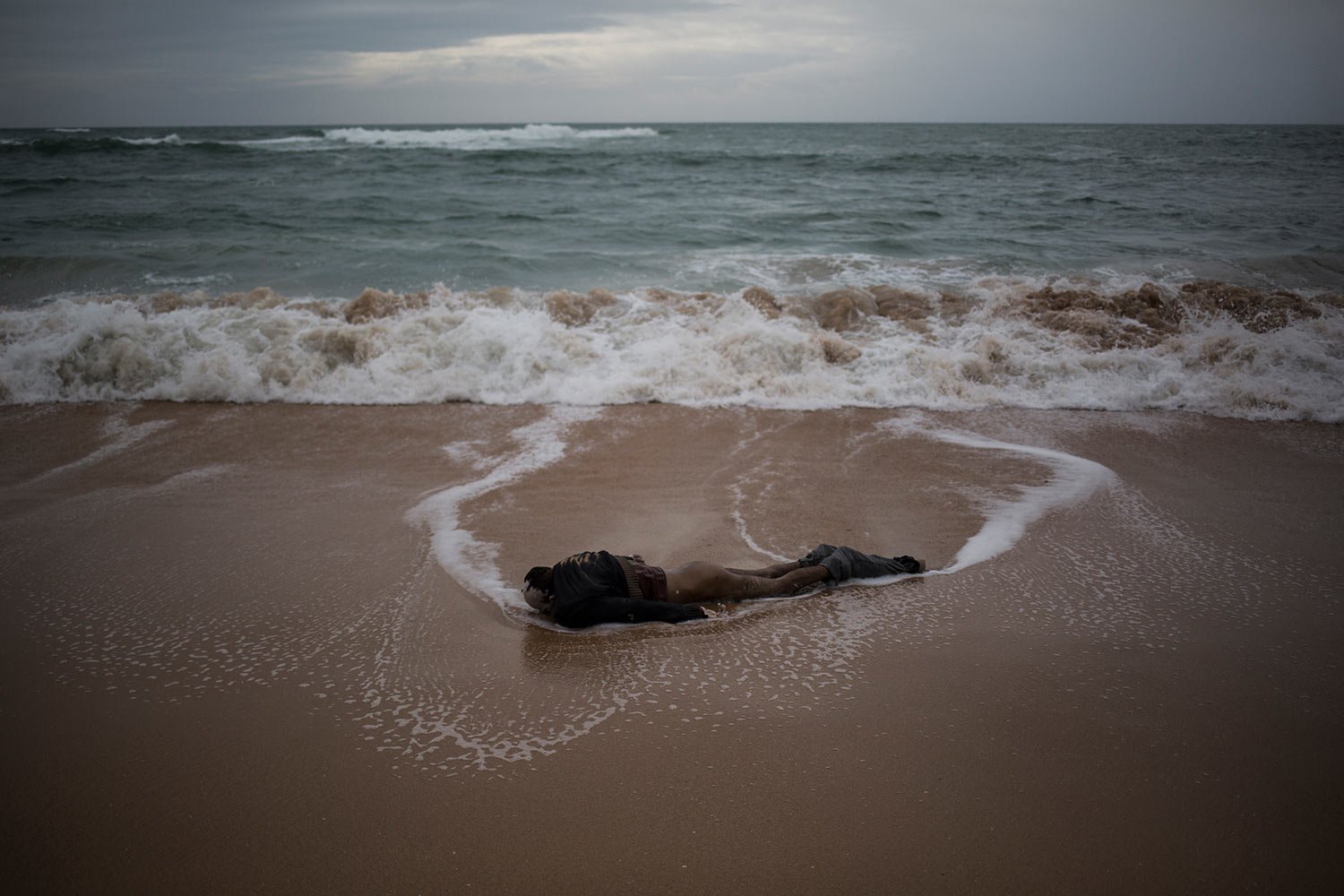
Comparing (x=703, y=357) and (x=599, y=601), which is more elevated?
(x=703, y=357)

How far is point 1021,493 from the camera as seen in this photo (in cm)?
486

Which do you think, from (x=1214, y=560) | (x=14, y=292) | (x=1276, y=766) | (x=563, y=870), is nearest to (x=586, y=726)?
(x=563, y=870)

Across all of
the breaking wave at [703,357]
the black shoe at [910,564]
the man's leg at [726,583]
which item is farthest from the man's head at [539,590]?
the breaking wave at [703,357]

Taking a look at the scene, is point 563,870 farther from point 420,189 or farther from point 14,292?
point 420,189

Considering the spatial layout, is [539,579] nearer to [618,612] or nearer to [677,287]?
[618,612]

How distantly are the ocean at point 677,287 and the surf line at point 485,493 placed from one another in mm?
697

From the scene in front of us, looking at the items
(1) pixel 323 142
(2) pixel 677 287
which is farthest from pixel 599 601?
(1) pixel 323 142

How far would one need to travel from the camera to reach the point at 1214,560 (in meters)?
3.92

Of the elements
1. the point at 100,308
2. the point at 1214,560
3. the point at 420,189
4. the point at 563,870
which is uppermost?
the point at 420,189

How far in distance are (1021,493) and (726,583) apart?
2409 mm

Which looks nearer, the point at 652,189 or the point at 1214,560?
the point at 1214,560

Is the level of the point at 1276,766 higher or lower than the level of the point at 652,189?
lower

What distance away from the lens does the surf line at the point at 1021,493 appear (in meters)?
4.15

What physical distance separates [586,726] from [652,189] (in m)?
20.0
